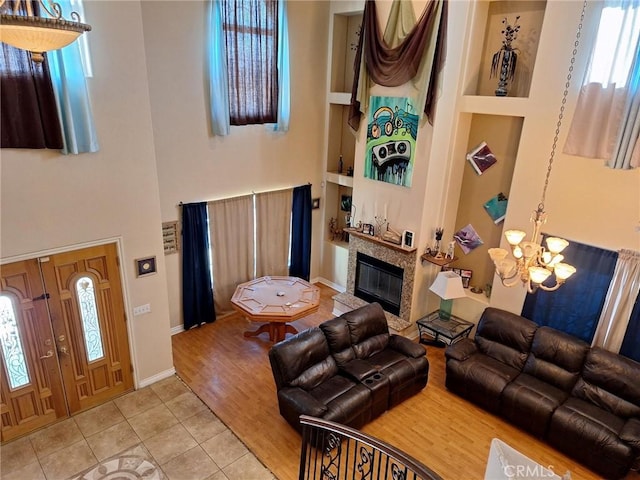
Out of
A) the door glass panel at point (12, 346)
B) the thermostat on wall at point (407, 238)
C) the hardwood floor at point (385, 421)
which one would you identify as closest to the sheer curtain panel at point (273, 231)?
the hardwood floor at point (385, 421)

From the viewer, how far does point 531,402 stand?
529 cm

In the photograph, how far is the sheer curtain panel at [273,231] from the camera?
797 centimetres

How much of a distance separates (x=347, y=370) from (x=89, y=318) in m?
3.26

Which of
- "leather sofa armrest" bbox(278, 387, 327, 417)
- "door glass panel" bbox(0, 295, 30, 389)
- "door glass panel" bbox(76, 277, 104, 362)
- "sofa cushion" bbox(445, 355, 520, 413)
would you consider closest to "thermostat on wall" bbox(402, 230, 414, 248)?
"sofa cushion" bbox(445, 355, 520, 413)

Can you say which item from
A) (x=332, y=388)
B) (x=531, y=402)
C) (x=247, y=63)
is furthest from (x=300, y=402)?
(x=247, y=63)

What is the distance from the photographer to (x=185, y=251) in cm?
710

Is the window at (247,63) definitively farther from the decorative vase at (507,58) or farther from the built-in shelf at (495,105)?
the decorative vase at (507,58)

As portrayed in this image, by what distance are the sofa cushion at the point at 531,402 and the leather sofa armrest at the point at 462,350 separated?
2.23 feet

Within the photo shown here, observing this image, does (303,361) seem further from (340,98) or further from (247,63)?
(340,98)

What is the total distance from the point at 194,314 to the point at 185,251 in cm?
118

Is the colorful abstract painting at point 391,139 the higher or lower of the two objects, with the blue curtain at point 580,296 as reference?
higher

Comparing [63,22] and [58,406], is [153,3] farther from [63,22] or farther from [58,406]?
[58,406]

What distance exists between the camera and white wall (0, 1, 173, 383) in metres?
4.54

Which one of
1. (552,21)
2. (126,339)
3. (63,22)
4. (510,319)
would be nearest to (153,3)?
(63,22)
